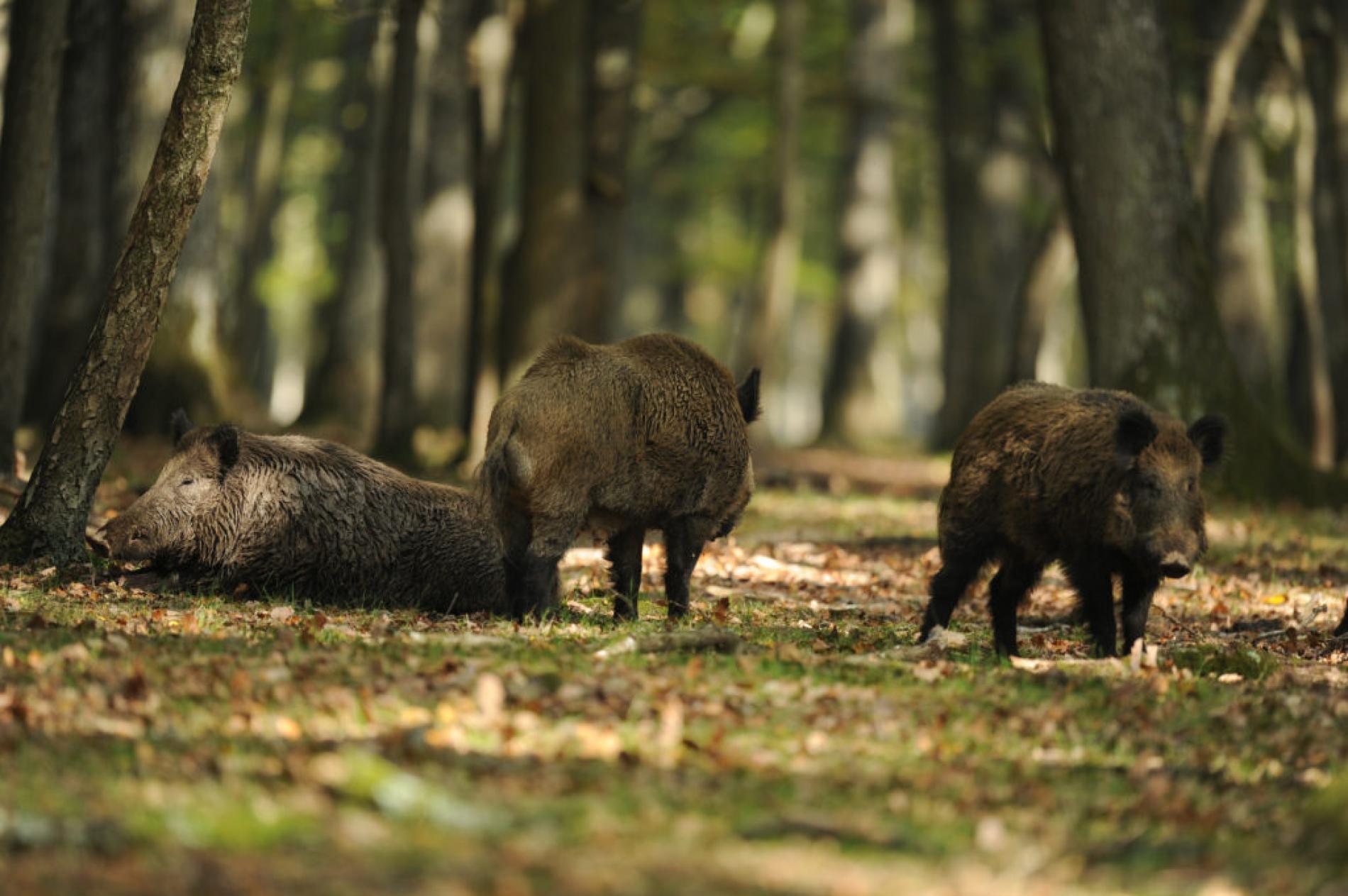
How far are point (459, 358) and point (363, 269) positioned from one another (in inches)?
162

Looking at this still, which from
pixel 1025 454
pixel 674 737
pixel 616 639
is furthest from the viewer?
pixel 1025 454

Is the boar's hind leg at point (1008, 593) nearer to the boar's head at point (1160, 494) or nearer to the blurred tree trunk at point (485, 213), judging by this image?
the boar's head at point (1160, 494)

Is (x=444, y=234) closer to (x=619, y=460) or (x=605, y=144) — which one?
(x=605, y=144)

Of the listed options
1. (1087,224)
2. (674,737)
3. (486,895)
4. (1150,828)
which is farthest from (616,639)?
(1087,224)

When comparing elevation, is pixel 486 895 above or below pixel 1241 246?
below

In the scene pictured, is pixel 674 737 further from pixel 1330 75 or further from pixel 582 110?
pixel 1330 75

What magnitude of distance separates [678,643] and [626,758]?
2347 mm

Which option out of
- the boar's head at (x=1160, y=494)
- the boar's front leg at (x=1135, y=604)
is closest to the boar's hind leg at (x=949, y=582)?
the boar's front leg at (x=1135, y=604)

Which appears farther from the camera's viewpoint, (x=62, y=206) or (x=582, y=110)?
(x=582, y=110)

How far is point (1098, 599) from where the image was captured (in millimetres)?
9344

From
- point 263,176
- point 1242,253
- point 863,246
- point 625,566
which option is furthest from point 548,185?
point 863,246

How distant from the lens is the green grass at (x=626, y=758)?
200 inches

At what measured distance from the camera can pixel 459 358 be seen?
2459 centimetres

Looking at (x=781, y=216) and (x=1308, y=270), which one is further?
(x=781, y=216)
